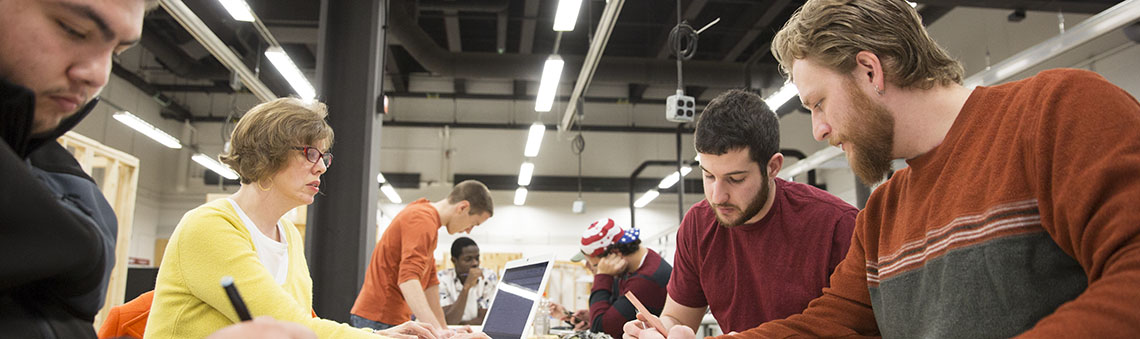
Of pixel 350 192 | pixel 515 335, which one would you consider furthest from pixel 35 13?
pixel 350 192

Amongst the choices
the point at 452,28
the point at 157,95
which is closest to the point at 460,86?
the point at 452,28

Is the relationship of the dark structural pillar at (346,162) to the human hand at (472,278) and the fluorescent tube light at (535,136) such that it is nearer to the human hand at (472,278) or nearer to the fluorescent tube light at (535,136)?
the human hand at (472,278)

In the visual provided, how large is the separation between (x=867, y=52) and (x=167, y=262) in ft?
5.04

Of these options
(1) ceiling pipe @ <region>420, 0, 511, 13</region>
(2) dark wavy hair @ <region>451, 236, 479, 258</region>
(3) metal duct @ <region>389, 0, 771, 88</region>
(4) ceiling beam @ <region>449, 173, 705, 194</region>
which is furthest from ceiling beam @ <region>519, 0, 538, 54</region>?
(4) ceiling beam @ <region>449, 173, 705, 194</region>

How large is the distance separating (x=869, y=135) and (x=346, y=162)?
376 centimetres

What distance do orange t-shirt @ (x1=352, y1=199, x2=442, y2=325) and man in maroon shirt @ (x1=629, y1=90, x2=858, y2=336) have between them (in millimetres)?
2021

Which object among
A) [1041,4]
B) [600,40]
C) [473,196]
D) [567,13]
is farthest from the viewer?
[1041,4]

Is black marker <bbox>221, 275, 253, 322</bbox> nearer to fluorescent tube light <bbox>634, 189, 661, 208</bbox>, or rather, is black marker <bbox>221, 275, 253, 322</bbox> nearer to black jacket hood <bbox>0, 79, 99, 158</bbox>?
black jacket hood <bbox>0, 79, 99, 158</bbox>

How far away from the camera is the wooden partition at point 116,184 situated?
5957mm

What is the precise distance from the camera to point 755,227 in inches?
82.3

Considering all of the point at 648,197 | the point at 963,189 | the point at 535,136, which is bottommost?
the point at 963,189

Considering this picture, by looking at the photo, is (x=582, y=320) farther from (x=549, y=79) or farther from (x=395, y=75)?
(x=395, y=75)

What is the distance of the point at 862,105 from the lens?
51.0 inches

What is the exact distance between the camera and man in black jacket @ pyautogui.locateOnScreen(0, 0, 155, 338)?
64 centimetres
